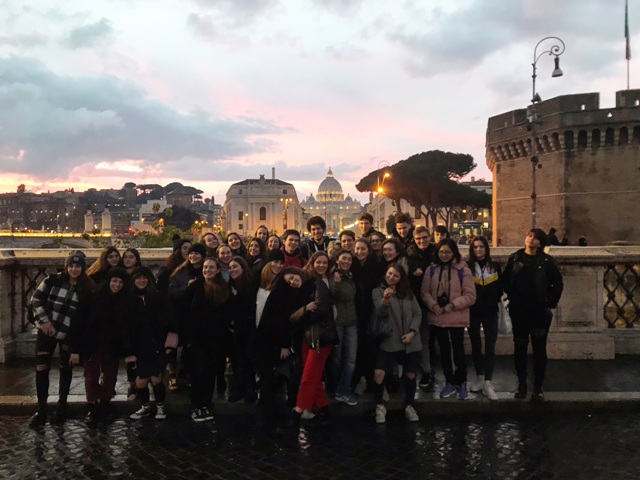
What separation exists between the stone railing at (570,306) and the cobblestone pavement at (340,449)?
156 cm

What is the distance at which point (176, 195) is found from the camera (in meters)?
152

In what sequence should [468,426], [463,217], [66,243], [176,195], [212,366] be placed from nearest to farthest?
[468,426], [212,366], [66,243], [463,217], [176,195]

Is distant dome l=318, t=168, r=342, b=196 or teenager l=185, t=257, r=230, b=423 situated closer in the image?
teenager l=185, t=257, r=230, b=423

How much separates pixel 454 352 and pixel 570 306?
2247 millimetres

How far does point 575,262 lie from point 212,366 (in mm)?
4603

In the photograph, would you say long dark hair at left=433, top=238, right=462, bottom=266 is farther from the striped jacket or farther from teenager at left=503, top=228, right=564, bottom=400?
the striped jacket

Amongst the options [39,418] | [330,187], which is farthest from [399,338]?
[330,187]

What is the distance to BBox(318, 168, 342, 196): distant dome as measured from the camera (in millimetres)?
195562

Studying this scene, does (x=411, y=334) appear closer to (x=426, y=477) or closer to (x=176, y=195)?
(x=426, y=477)

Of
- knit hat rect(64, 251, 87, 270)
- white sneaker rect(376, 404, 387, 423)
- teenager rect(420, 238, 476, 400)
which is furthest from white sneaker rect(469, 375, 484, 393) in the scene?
knit hat rect(64, 251, 87, 270)

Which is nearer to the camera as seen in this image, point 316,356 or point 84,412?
point 316,356

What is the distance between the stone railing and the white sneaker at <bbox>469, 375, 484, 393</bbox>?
55.2 inches

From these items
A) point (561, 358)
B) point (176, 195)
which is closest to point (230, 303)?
point (561, 358)

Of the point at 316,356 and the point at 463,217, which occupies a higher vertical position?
the point at 463,217
